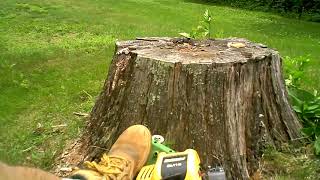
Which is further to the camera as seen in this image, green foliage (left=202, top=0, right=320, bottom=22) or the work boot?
green foliage (left=202, top=0, right=320, bottom=22)

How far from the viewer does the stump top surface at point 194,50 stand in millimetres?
3779

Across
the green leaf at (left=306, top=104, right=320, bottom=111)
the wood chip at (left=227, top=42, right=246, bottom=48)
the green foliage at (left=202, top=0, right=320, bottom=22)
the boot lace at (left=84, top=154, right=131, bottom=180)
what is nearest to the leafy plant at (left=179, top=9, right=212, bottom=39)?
the wood chip at (left=227, top=42, right=246, bottom=48)

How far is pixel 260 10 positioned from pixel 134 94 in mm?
19556

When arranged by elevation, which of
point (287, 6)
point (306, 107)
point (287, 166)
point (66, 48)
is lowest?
point (287, 6)

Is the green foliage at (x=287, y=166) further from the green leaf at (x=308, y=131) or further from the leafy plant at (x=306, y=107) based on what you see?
the leafy plant at (x=306, y=107)

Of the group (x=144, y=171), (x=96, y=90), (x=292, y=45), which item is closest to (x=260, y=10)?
(x=292, y=45)

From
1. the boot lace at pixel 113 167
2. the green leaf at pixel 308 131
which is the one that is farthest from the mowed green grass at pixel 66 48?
the green leaf at pixel 308 131

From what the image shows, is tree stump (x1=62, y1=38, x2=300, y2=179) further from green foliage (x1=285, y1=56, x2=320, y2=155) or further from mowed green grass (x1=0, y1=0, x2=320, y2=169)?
mowed green grass (x1=0, y1=0, x2=320, y2=169)

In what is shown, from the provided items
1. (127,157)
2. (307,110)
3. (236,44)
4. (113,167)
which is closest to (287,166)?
(307,110)

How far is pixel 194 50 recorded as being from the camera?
13.6 feet

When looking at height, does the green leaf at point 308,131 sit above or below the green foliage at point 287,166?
above

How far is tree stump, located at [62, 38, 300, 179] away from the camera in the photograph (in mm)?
3637

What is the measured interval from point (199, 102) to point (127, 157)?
70 cm

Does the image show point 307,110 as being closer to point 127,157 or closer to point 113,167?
point 127,157
